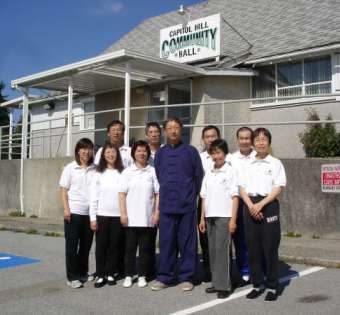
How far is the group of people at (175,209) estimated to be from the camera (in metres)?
5.74

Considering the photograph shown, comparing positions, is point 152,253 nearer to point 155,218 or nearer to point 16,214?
point 155,218

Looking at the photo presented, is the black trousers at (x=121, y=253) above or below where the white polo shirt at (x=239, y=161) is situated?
below

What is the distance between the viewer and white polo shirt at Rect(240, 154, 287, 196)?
18.7ft

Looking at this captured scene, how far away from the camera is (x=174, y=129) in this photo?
6.17m

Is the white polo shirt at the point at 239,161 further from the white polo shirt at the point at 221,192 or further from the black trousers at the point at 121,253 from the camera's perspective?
the black trousers at the point at 121,253

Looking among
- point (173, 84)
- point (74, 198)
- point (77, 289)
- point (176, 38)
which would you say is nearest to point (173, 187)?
point (74, 198)

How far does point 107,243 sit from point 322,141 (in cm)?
677

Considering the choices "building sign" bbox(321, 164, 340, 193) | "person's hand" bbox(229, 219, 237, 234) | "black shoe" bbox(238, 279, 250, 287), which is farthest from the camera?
"building sign" bbox(321, 164, 340, 193)

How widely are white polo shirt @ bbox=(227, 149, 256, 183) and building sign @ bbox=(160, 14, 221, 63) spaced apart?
29.6ft

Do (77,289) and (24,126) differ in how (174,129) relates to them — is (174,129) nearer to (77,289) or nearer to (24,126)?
(77,289)

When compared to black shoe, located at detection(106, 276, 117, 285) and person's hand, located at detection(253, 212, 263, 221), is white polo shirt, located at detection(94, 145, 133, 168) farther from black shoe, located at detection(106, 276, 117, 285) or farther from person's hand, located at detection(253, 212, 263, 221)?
person's hand, located at detection(253, 212, 263, 221)

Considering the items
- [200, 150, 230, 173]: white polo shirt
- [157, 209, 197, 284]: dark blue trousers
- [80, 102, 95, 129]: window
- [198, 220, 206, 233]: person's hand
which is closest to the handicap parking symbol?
[157, 209, 197, 284]: dark blue trousers

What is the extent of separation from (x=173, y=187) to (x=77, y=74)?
8.56 metres

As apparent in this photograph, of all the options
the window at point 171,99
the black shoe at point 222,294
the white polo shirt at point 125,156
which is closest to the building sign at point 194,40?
the window at point 171,99
